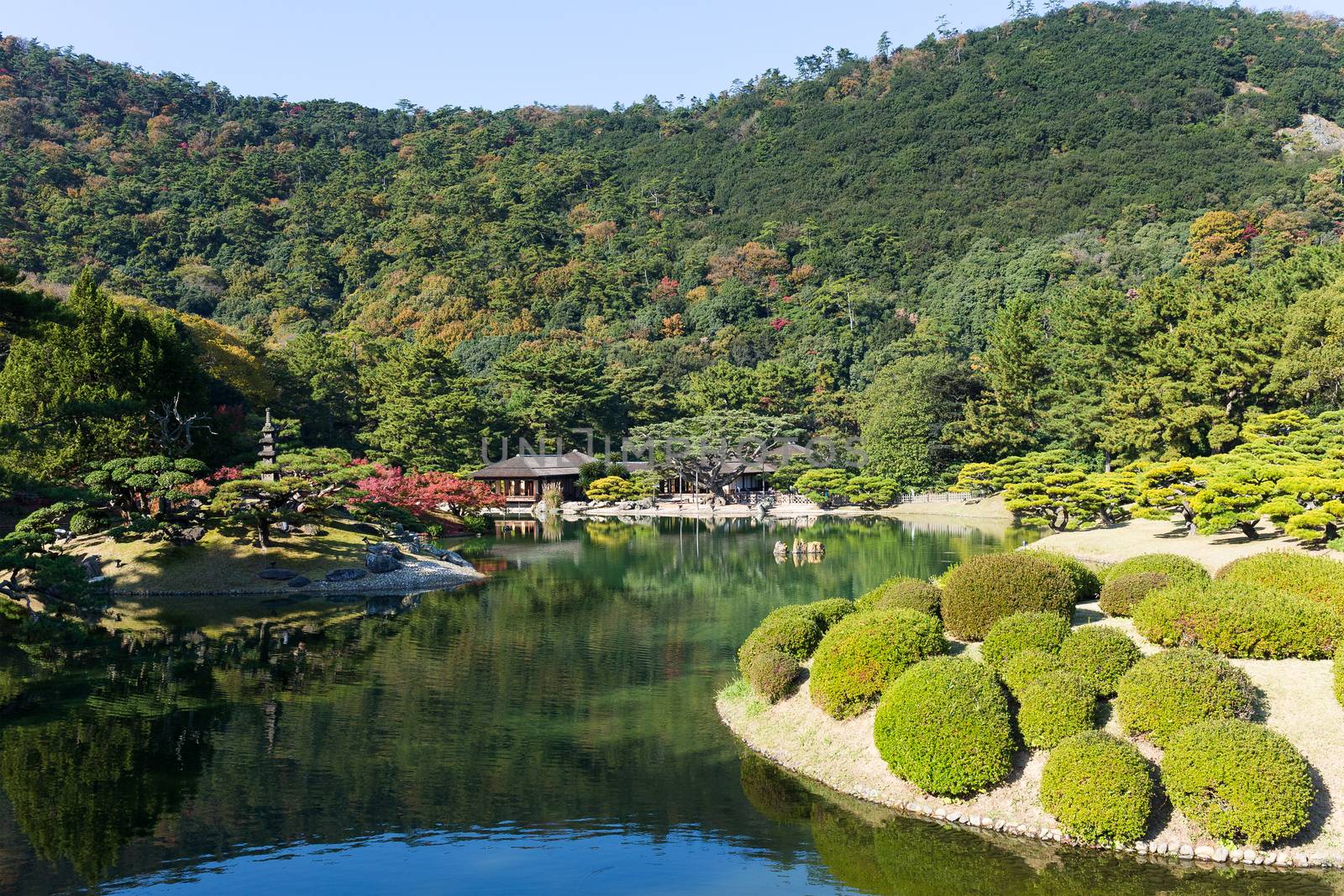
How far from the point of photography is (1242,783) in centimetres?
1146

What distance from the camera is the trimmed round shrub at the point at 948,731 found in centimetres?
1295

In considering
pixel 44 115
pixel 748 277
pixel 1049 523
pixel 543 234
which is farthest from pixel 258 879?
pixel 44 115

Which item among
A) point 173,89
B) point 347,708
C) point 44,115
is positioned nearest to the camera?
point 347,708

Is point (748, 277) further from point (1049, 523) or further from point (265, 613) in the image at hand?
point (265, 613)

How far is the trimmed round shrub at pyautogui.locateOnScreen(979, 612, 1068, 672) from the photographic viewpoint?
14.9 metres

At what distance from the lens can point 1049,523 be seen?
4666 cm

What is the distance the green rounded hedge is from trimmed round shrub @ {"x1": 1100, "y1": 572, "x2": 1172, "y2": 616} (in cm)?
144

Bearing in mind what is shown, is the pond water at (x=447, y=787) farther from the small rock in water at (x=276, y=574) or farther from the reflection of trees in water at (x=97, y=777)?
the small rock in water at (x=276, y=574)

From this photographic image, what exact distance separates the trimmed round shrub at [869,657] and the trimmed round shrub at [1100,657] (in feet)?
6.15

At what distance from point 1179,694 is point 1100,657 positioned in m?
→ 1.39

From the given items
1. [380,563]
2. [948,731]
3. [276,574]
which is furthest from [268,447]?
[948,731]

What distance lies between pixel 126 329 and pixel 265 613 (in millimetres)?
14249

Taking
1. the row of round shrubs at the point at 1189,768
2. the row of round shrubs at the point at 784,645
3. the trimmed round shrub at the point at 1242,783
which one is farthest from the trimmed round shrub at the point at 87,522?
the trimmed round shrub at the point at 1242,783

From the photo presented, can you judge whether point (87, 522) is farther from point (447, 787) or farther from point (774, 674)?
point (774, 674)
